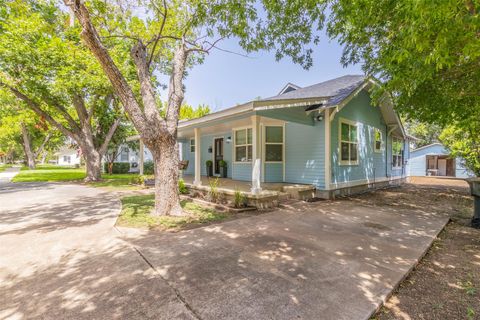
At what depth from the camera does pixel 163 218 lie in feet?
17.5

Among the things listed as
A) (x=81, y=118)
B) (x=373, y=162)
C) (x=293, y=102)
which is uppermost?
(x=81, y=118)

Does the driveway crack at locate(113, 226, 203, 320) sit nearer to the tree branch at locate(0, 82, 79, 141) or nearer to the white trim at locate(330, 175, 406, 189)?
the white trim at locate(330, 175, 406, 189)

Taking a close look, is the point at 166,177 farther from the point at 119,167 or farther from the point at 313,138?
the point at 119,167

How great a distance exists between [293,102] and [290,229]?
3577 millimetres

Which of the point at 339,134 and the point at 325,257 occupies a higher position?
the point at 339,134

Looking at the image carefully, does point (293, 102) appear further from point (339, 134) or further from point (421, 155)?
point (421, 155)

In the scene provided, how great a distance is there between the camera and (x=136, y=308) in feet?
7.04

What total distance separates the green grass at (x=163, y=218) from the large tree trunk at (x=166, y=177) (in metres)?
0.25

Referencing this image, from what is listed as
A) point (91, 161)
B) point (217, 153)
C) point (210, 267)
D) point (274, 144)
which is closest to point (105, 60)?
point (210, 267)

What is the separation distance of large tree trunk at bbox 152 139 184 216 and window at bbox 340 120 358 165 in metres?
6.20

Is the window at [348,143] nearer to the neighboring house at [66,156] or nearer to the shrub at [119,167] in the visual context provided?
the shrub at [119,167]

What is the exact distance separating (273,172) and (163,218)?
16.4 feet

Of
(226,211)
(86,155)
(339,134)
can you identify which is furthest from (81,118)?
(339,134)

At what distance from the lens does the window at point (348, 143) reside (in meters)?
8.60
